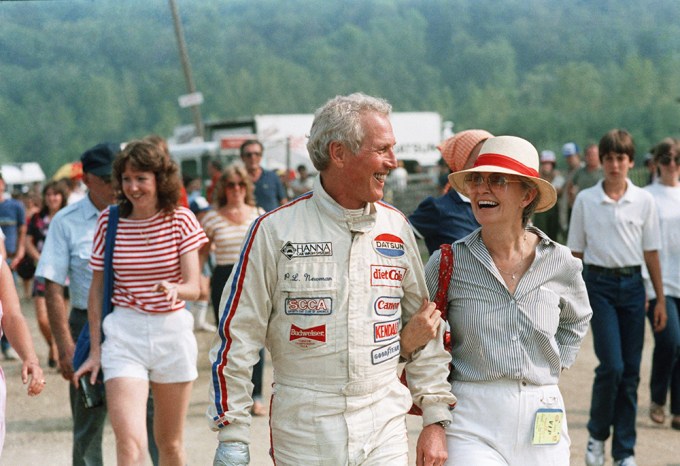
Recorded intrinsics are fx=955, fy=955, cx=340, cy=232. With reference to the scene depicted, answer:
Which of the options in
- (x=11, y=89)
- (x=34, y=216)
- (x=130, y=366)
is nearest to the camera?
(x=130, y=366)

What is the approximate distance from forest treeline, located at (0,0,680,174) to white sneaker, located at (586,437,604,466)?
56.7 m

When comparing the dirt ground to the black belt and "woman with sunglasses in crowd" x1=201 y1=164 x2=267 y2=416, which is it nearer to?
"woman with sunglasses in crowd" x1=201 y1=164 x2=267 y2=416

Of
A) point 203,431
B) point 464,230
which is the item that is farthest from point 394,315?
point 203,431

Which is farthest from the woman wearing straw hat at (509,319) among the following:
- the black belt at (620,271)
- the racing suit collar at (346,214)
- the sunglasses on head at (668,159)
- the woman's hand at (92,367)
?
the sunglasses on head at (668,159)

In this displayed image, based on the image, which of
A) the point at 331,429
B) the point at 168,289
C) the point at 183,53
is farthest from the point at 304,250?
the point at 183,53

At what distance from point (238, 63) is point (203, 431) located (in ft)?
404

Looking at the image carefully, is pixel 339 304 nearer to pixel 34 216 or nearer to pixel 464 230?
pixel 464 230

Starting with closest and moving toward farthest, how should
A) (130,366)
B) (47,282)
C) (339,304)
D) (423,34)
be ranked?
(339,304) → (130,366) → (47,282) → (423,34)

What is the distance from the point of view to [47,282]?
210 inches

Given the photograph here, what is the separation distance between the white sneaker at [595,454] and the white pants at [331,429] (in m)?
3.26

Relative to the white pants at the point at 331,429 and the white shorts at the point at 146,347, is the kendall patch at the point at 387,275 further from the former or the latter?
the white shorts at the point at 146,347

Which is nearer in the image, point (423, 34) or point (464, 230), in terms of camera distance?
point (464, 230)

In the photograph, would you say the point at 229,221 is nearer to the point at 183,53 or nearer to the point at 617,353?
the point at 617,353

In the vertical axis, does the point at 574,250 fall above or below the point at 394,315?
below
